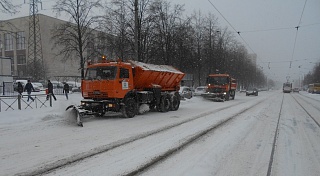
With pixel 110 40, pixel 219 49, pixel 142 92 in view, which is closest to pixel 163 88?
pixel 142 92

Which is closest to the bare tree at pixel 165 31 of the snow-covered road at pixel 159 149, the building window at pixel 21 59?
the snow-covered road at pixel 159 149

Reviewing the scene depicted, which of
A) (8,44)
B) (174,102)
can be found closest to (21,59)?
(8,44)

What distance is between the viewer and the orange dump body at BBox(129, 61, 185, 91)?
14977mm

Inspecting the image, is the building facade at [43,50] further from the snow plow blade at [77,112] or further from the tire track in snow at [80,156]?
the tire track in snow at [80,156]

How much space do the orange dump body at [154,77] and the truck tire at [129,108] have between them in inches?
46.4

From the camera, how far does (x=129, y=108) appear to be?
46.0 ft

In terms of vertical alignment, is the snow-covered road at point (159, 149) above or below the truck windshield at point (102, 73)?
below

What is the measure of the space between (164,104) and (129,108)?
388 cm

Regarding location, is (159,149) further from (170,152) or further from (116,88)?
(116,88)

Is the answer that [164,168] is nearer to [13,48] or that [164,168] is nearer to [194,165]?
[194,165]

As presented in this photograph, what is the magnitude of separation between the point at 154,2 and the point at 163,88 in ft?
53.7

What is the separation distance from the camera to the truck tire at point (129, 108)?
13704 millimetres

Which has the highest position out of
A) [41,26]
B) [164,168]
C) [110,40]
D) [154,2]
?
[41,26]

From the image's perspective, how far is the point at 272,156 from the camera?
22.2ft
